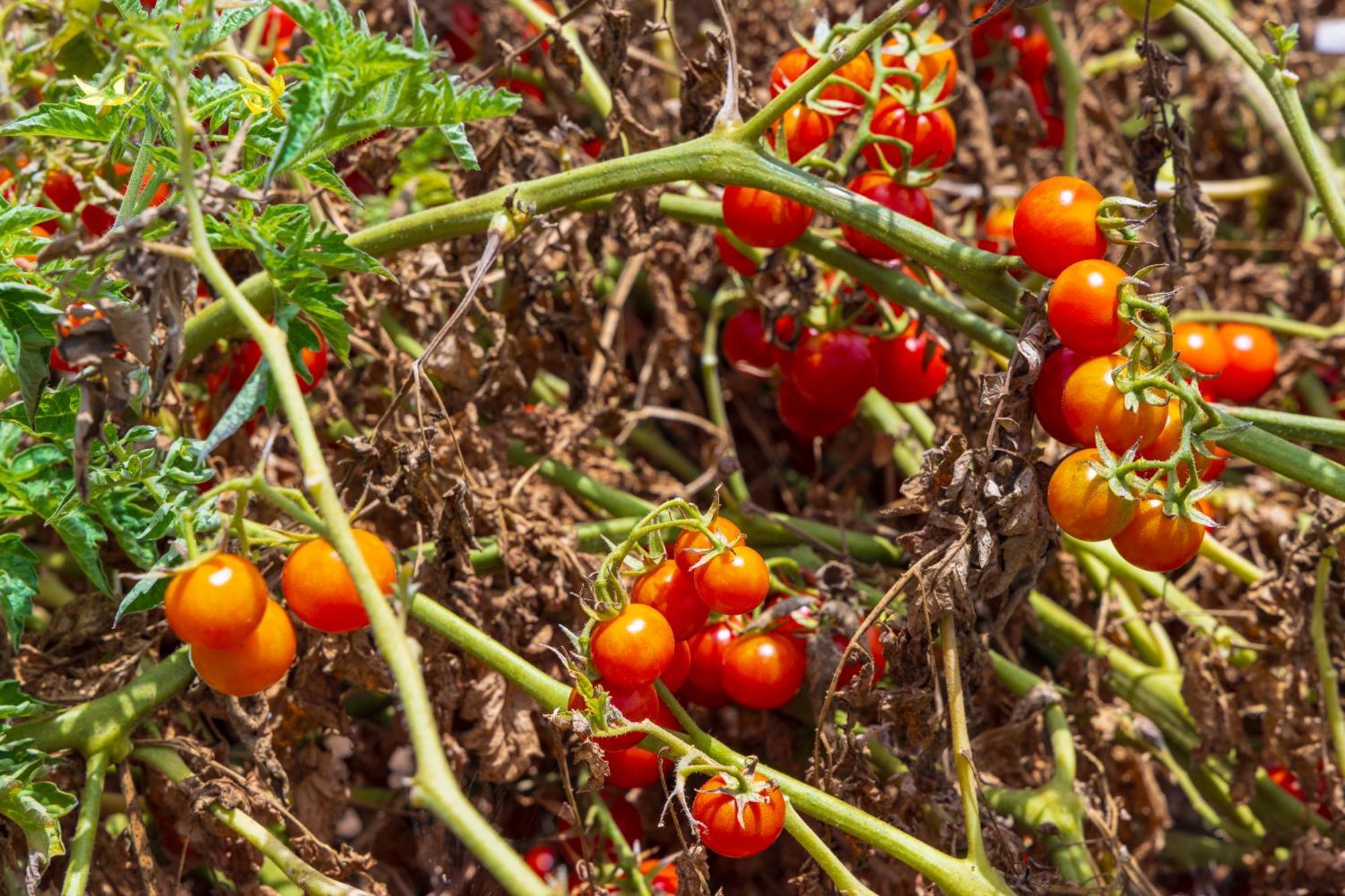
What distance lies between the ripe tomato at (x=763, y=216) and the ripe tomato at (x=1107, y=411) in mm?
361

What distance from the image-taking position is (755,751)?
1.59m

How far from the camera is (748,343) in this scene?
5.63 feet

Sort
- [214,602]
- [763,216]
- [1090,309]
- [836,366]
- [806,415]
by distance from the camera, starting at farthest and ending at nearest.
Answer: [806,415], [836,366], [763,216], [1090,309], [214,602]

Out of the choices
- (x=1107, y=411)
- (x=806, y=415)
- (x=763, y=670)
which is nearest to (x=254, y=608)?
(x=763, y=670)

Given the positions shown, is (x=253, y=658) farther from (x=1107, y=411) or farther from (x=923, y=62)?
(x=923, y=62)

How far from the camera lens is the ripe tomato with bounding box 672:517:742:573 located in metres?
1.11

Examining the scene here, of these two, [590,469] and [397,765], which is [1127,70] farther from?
[397,765]

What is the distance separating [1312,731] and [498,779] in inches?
40.2

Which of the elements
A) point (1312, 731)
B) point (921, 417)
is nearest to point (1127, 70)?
point (921, 417)

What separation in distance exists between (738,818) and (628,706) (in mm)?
147

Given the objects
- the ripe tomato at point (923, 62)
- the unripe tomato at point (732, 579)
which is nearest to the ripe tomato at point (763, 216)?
the ripe tomato at point (923, 62)

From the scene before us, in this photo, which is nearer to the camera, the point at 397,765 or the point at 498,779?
the point at 498,779

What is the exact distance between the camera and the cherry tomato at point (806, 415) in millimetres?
1640

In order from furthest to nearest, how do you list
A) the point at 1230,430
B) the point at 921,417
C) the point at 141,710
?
the point at 921,417 < the point at 141,710 < the point at 1230,430
